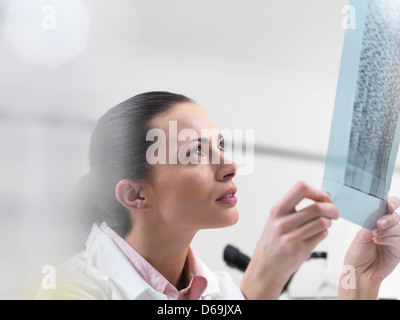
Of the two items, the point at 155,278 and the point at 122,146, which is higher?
the point at 122,146

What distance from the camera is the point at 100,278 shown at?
1.99ft

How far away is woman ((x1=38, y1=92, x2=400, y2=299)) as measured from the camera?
0.59 metres

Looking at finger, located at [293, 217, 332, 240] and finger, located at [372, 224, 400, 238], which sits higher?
finger, located at [293, 217, 332, 240]

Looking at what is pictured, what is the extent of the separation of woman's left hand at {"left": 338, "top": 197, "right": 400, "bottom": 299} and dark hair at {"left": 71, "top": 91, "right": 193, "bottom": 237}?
0.35m

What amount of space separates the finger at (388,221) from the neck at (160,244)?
27cm

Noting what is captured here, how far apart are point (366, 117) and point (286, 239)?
0.70 feet

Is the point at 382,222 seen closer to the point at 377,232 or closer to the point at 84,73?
the point at 377,232

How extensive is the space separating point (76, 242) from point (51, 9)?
1.16 feet

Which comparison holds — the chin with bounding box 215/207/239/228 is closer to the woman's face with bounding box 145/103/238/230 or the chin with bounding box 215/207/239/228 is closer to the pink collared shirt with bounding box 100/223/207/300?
the woman's face with bounding box 145/103/238/230

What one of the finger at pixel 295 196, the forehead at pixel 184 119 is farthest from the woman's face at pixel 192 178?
the finger at pixel 295 196

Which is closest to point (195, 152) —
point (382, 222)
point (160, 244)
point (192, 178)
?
point (192, 178)

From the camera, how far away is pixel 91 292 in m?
0.59

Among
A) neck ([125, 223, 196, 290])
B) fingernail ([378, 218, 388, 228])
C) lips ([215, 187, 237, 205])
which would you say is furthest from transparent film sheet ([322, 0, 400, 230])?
neck ([125, 223, 196, 290])

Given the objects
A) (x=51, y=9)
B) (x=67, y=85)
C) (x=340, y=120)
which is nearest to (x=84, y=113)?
(x=67, y=85)
